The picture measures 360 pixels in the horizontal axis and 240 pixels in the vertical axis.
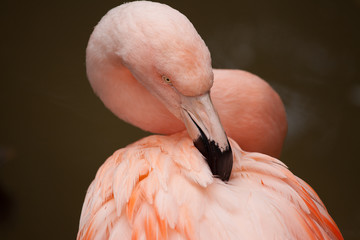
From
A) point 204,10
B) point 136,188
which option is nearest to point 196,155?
point 136,188

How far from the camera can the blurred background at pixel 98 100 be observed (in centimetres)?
283

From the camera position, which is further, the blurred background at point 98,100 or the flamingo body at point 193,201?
the blurred background at point 98,100

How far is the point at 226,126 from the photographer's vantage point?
180cm

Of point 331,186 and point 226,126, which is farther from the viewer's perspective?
point 331,186

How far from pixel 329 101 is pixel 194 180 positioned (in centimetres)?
208

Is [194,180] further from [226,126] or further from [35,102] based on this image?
[35,102]

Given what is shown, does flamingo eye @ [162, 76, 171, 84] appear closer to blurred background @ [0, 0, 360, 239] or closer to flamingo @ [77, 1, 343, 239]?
flamingo @ [77, 1, 343, 239]

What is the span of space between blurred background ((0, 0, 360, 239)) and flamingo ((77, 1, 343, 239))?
137 cm

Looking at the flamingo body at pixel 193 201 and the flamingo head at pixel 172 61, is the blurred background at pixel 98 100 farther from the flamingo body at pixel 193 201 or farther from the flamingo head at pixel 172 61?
the flamingo head at pixel 172 61

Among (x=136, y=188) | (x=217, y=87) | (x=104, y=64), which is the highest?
(x=104, y=64)

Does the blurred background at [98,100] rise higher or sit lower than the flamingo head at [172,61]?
lower

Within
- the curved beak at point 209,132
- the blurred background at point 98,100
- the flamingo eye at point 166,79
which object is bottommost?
the blurred background at point 98,100

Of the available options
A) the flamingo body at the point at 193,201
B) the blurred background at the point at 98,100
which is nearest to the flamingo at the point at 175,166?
the flamingo body at the point at 193,201

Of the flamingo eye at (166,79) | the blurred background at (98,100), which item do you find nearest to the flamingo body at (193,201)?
the flamingo eye at (166,79)
